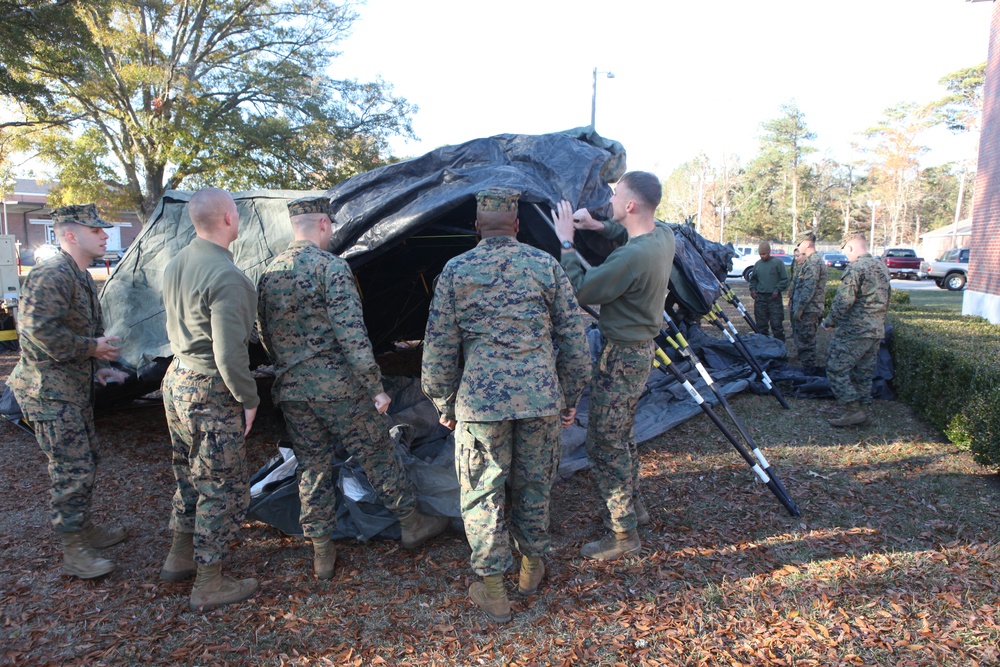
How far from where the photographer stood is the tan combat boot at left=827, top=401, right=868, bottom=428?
6.22m

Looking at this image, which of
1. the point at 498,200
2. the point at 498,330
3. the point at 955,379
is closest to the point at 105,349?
the point at 498,330

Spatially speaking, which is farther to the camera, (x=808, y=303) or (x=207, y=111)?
(x=207, y=111)

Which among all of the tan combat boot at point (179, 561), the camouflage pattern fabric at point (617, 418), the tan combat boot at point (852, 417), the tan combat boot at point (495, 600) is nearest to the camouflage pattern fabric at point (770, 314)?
the tan combat boot at point (852, 417)

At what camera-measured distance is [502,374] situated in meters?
2.98

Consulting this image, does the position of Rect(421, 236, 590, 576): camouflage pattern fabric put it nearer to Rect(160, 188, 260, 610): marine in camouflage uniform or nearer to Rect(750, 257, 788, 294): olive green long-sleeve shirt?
Rect(160, 188, 260, 610): marine in camouflage uniform

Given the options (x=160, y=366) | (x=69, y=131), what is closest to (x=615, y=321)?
(x=160, y=366)

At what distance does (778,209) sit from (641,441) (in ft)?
192

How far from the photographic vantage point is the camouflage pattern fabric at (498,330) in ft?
9.79

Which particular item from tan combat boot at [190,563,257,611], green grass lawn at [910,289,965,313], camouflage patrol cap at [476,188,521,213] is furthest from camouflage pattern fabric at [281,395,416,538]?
green grass lawn at [910,289,965,313]

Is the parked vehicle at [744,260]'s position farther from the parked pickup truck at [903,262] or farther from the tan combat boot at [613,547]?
the tan combat boot at [613,547]

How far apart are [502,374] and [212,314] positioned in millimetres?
1439

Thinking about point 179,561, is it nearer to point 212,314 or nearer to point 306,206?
point 212,314

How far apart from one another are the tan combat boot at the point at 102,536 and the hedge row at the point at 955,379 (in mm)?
6307

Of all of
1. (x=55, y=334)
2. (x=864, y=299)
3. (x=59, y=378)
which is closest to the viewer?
(x=55, y=334)
